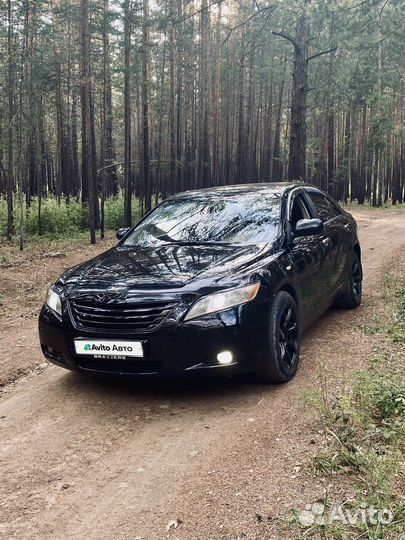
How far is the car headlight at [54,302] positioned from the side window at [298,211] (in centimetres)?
237

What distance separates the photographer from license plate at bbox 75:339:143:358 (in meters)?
3.66

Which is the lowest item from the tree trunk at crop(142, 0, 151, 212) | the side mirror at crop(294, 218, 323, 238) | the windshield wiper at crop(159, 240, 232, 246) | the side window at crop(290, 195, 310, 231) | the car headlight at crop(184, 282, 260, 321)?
the car headlight at crop(184, 282, 260, 321)

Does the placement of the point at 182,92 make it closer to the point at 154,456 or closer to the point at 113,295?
the point at 113,295

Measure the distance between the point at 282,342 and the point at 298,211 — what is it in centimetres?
175

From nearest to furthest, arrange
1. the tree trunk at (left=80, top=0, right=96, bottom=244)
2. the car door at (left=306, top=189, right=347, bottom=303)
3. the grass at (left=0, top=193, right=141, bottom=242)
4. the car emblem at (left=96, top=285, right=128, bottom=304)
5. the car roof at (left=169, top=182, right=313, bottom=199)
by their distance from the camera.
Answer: the car emblem at (left=96, top=285, right=128, bottom=304), the car roof at (left=169, top=182, right=313, bottom=199), the car door at (left=306, top=189, right=347, bottom=303), the tree trunk at (left=80, top=0, right=96, bottom=244), the grass at (left=0, top=193, right=141, bottom=242)

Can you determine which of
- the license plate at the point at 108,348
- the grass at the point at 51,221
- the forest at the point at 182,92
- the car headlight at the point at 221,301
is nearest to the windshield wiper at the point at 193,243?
the car headlight at the point at 221,301

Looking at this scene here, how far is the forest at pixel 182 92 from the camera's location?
569 inches

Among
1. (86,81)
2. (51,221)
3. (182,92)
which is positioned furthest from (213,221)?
(182,92)

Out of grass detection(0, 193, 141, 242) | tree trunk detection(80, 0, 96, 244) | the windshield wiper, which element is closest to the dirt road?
the windshield wiper

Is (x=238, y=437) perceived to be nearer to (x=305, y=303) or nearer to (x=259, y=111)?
(x=305, y=303)

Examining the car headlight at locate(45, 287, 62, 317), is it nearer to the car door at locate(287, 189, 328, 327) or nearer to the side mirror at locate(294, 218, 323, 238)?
the car door at locate(287, 189, 328, 327)

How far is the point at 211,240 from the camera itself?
475 centimetres

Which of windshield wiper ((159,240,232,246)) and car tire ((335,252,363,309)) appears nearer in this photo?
windshield wiper ((159,240,232,246))

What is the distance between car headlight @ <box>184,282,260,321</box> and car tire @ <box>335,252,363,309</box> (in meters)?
3.00
